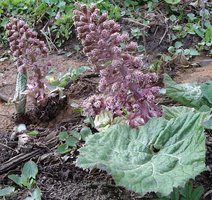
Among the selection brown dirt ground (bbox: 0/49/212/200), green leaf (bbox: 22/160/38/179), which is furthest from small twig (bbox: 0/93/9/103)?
green leaf (bbox: 22/160/38/179)

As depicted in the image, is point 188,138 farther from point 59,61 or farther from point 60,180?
point 59,61

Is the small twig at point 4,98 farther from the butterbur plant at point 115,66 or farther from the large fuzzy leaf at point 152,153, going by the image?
the large fuzzy leaf at point 152,153

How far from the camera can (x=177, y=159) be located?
1.66 m

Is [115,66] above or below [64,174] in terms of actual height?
above

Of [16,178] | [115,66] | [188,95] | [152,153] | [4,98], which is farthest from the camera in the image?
[4,98]

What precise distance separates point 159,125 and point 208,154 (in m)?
0.36

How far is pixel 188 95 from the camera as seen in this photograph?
2.29 m

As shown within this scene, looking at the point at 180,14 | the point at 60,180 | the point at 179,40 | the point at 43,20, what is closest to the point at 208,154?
the point at 60,180

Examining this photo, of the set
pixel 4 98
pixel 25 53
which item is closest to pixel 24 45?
pixel 25 53

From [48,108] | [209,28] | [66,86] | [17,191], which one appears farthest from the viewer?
[209,28]

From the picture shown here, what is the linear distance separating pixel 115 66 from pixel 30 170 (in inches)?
22.6

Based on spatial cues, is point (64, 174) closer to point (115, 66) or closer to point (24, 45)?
point (115, 66)

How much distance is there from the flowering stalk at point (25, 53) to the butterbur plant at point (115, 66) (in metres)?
0.60

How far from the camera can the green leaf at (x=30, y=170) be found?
211cm
